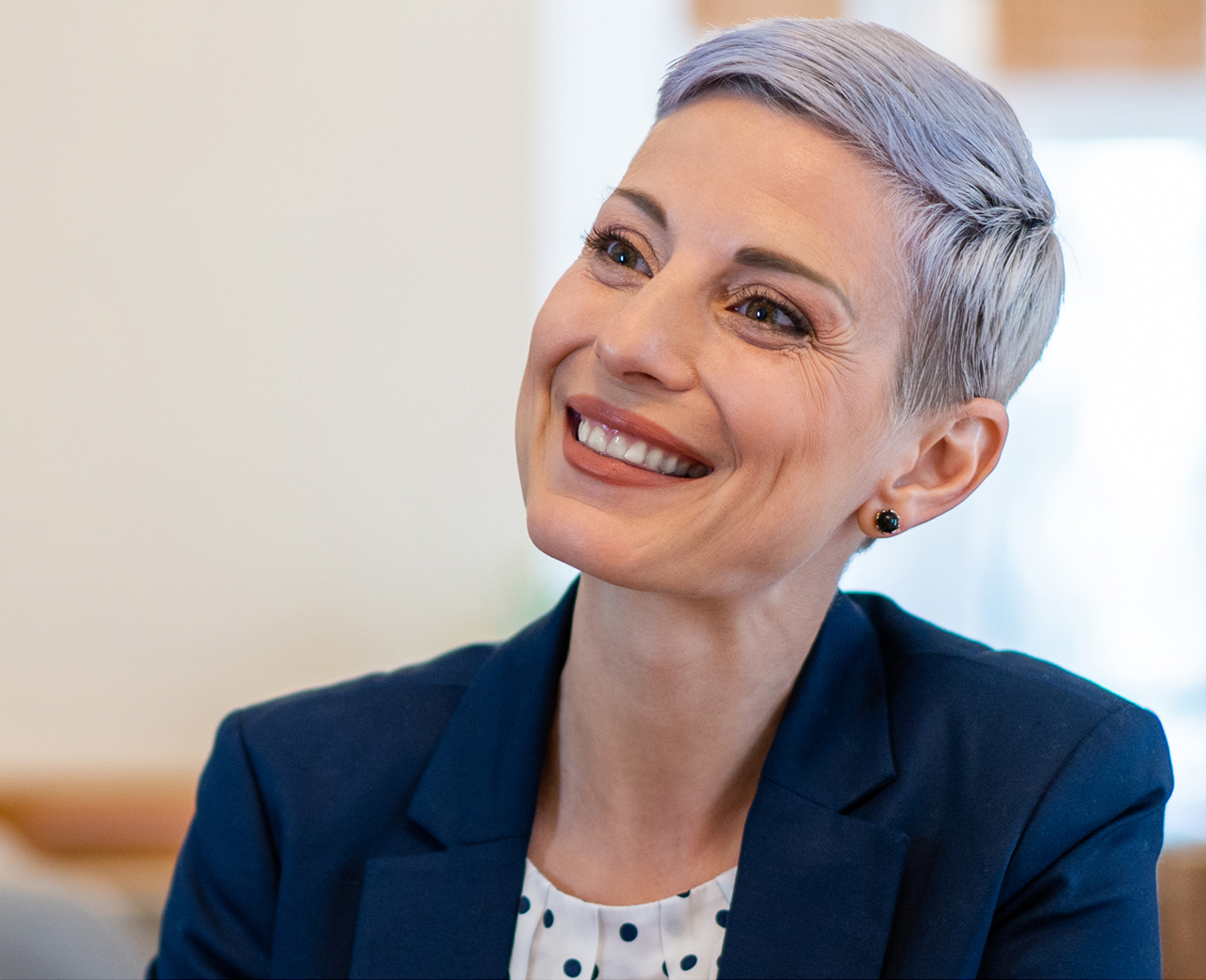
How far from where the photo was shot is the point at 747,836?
4.05 ft

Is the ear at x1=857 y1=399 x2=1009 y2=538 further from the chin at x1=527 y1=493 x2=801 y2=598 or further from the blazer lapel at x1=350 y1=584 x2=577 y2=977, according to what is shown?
the blazer lapel at x1=350 y1=584 x2=577 y2=977

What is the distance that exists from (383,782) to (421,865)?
11 centimetres

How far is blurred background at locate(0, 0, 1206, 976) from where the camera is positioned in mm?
2939

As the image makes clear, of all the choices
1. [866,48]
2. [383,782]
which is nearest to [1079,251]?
[866,48]

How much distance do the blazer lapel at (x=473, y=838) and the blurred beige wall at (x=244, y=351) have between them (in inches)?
67.2

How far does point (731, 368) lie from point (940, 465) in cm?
30

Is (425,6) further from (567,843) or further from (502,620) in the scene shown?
(567,843)

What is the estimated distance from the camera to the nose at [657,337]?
1.11m

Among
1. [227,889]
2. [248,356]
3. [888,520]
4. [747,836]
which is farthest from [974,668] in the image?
[248,356]

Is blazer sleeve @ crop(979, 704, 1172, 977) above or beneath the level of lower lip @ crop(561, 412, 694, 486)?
beneath

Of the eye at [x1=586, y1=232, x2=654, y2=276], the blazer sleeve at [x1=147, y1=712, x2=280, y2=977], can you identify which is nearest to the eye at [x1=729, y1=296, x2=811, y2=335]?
the eye at [x1=586, y1=232, x2=654, y2=276]

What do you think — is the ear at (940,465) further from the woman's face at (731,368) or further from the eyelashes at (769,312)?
the eyelashes at (769,312)

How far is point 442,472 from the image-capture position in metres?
3.08

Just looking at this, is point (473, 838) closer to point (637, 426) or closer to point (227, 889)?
point (227, 889)
